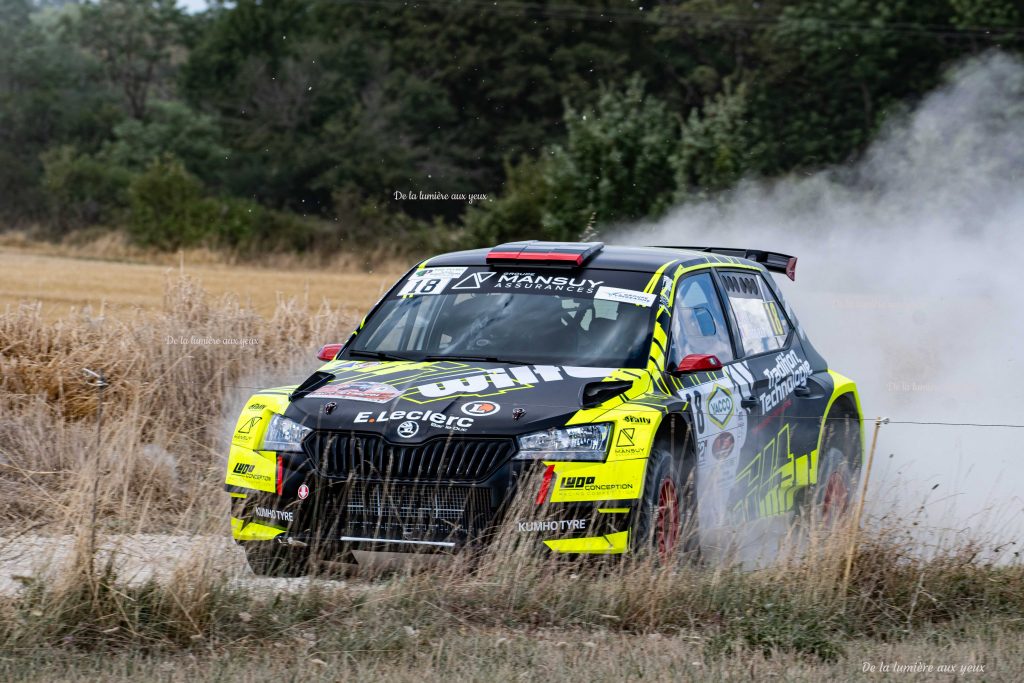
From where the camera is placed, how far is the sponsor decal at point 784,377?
28.8 ft

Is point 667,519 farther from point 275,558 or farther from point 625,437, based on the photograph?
point 275,558

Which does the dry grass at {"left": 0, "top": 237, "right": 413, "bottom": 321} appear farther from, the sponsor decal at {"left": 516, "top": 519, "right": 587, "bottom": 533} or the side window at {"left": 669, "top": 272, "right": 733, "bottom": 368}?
the sponsor decal at {"left": 516, "top": 519, "right": 587, "bottom": 533}

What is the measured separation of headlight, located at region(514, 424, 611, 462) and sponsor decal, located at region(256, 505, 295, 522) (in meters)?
1.13

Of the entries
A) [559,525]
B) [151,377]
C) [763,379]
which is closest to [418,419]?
[559,525]

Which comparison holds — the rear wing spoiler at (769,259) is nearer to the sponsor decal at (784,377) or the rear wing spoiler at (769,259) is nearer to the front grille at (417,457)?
the sponsor decal at (784,377)

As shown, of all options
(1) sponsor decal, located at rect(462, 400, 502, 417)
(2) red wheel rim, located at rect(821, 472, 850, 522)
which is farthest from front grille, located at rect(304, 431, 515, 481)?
(2) red wheel rim, located at rect(821, 472, 850, 522)

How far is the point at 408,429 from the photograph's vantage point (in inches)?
276

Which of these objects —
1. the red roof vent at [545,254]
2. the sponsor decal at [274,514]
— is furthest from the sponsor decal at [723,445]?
the sponsor decal at [274,514]

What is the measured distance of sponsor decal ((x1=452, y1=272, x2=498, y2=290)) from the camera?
28.0 ft

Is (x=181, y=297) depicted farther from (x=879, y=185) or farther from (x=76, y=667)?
(x=879, y=185)

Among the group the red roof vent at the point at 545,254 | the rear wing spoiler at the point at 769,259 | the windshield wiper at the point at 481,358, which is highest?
the rear wing spoiler at the point at 769,259

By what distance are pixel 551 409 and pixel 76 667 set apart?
251cm

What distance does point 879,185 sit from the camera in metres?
40.1

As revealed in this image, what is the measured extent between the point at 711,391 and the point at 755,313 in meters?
1.46
